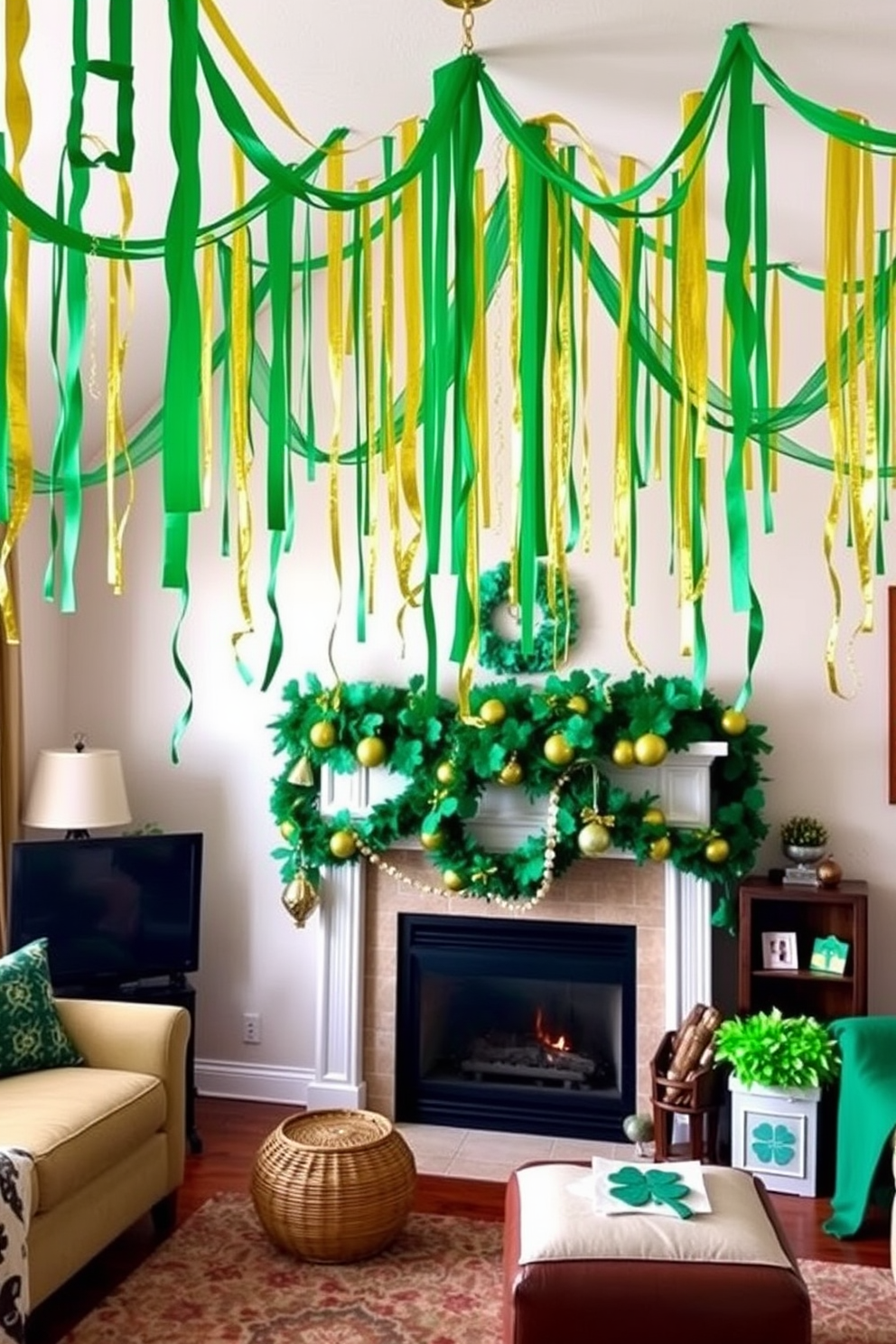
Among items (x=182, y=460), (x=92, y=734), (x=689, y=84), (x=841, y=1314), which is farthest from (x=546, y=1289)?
(x=92, y=734)

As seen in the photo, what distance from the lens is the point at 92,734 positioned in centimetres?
466

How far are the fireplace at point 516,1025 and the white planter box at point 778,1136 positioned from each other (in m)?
0.50

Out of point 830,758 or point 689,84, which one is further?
point 830,758

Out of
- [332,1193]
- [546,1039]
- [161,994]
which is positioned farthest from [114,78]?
[546,1039]

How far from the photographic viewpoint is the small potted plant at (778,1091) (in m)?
3.51

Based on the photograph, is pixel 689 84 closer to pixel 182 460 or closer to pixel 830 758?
pixel 182 460

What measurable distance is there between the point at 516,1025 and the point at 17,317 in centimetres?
349

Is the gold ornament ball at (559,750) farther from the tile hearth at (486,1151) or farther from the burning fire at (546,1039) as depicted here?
the tile hearth at (486,1151)

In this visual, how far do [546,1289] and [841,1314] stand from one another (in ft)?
3.32

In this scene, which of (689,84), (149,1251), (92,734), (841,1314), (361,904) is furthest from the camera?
(92,734)

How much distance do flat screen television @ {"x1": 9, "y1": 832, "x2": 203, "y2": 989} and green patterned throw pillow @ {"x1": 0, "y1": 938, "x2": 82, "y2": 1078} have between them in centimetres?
50

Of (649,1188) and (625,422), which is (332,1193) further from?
(625,422)

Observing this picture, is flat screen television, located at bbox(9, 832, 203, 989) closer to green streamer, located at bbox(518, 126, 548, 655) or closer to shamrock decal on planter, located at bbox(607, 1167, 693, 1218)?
shamrock decal on planter, located at bbox(607, 1167, 693, 1218)

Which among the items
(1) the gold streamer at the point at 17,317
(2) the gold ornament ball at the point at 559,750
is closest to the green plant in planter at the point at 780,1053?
(2) the gold ornament ball at the point at 559,750
